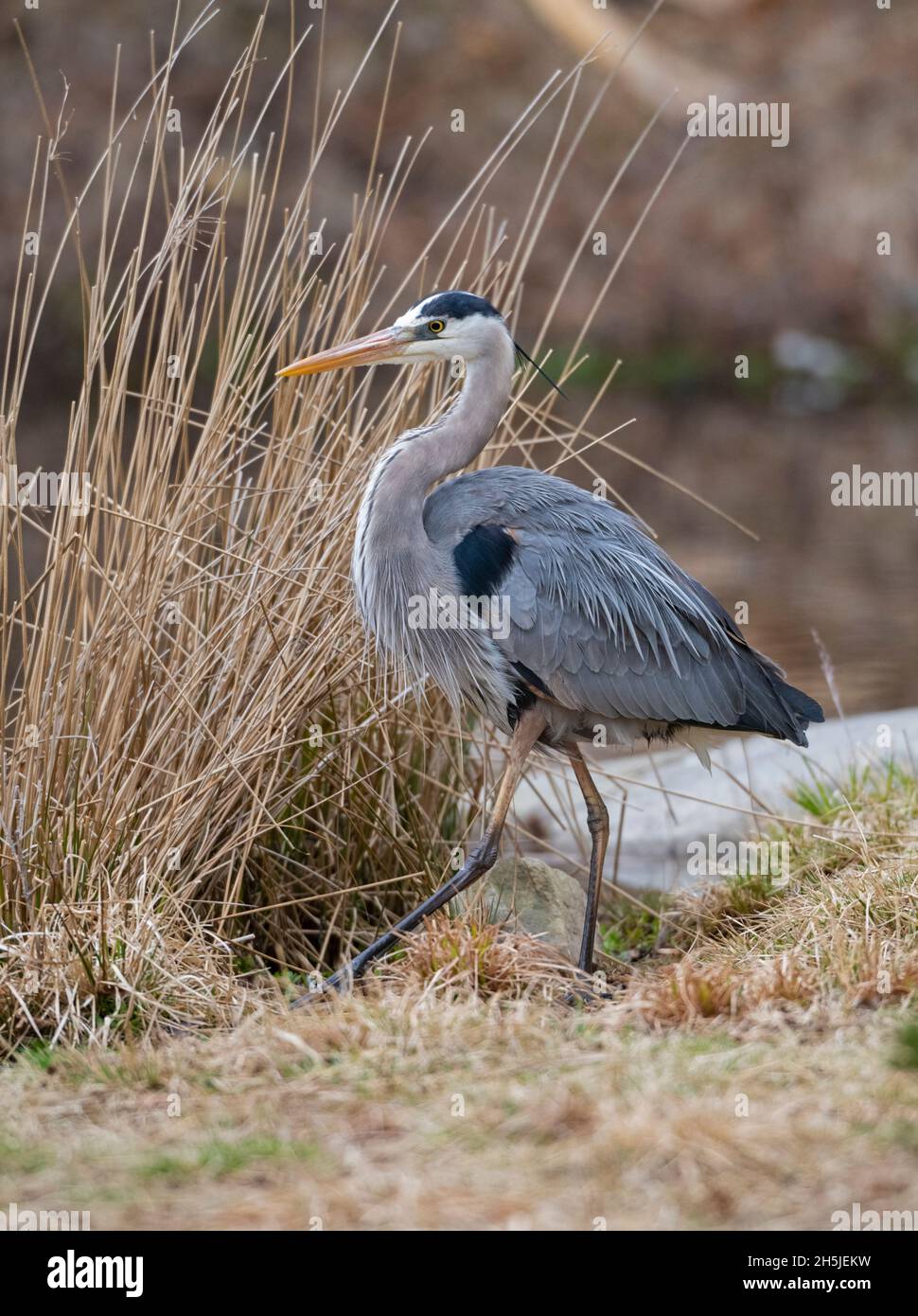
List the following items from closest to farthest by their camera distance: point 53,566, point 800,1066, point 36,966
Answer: point 800,1066 < point 36,966 < point 53,566

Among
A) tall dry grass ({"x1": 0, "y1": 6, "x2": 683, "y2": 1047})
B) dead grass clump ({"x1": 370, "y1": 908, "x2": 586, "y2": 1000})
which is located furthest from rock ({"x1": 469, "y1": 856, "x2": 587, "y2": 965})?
dead grass clump ({"x1": 370, "y1": 908, "x2": 586, "y2": 1000})

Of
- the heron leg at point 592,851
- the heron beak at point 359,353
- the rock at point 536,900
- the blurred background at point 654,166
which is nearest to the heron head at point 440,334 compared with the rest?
the heron beak at point 359,353

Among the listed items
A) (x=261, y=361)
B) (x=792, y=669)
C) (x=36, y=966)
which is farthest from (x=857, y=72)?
(x=36, y=966)

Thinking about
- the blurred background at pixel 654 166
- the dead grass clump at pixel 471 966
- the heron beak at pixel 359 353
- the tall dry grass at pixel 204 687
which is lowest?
the dead grass clump at pixel 471 966

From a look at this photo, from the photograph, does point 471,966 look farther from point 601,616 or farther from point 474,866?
point 601,616

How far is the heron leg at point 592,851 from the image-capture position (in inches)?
161

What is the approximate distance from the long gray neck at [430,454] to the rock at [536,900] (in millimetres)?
1001

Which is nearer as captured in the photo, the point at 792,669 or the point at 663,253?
the point at 792,669

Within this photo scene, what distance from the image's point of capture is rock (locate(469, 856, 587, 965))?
4340 millimetres

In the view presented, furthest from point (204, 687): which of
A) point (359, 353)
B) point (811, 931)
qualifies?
point (811, 931)

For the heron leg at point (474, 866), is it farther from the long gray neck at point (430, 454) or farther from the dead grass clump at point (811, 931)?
the long gray neck at point (430, 454)

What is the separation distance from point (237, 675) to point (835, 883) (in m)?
1.63
